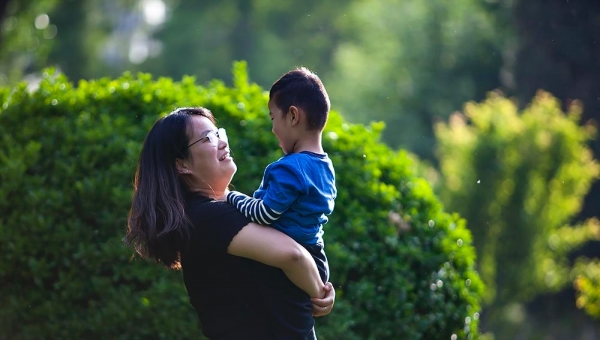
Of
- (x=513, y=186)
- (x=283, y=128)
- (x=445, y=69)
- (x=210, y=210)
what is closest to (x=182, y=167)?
(x=210, y=210)

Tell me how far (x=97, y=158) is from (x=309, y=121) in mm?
2474

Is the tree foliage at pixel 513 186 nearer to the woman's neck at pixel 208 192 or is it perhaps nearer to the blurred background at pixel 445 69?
the blurred background at pixel 445 69

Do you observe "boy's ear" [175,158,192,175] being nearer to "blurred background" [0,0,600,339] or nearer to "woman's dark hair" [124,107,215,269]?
"woman's dark hair" [124,107,215,269]

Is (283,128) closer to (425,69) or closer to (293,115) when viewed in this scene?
(293,115)

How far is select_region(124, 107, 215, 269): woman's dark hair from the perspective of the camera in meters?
2.96

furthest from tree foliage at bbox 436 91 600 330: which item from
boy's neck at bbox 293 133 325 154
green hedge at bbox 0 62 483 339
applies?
boy's neck at bbox 293 133 325 154

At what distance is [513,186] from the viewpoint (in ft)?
42.9

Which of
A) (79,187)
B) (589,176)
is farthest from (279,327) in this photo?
(589,176)

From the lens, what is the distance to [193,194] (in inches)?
123

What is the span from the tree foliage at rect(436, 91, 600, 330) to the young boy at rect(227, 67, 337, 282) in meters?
10.4

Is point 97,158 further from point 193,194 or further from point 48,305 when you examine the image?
point 193,194

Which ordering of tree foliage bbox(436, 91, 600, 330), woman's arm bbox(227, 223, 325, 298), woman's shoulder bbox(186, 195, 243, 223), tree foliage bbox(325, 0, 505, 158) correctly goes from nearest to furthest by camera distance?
woman's arm bbox(227, 223, 325, 298), woman's shoulder bbox(186, 195, 243, 223), tree foliage bbox(436, 91, 600, 330), tree foliage bbox(325, 0, 505, 158)

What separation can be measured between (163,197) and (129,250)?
6.38ft

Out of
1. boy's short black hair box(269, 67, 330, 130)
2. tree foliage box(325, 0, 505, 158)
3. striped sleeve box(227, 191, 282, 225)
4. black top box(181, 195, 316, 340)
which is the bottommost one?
black top box(181, 195, 316, 340)
